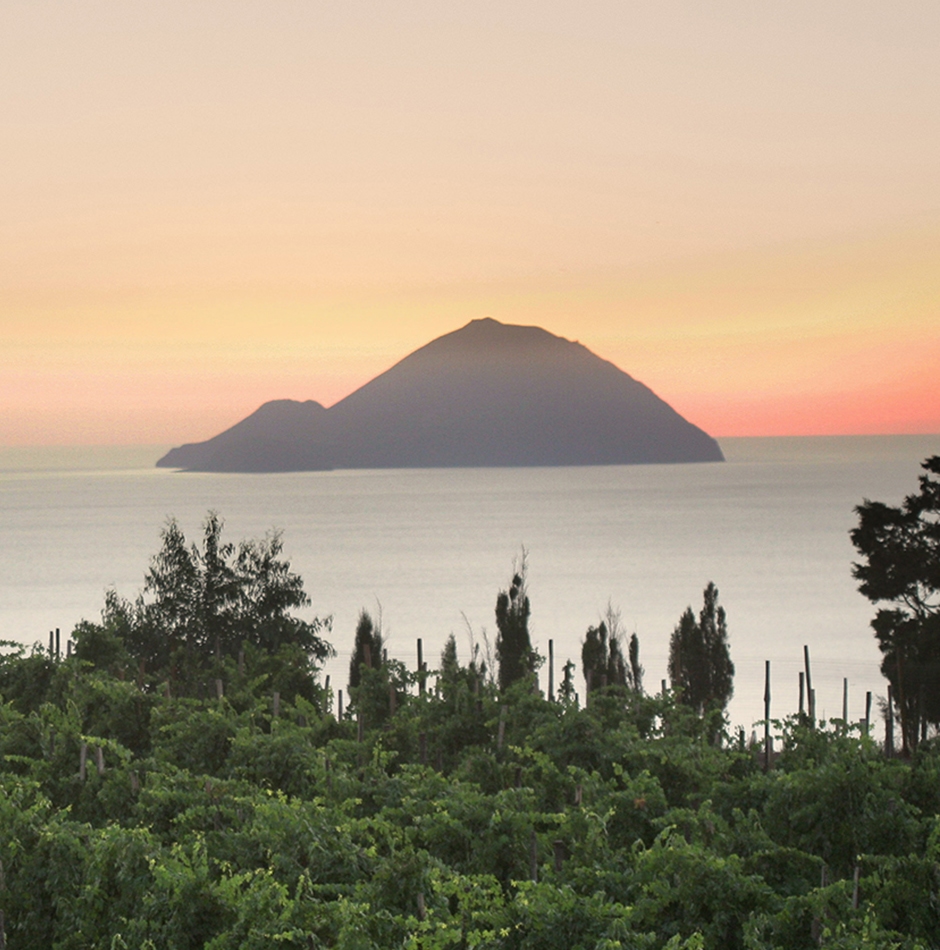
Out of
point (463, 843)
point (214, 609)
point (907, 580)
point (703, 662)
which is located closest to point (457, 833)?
point (463, 843)

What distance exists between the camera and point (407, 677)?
88.7 feet

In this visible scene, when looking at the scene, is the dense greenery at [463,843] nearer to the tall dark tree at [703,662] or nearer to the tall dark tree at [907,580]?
the tall dark tree at [907,580]

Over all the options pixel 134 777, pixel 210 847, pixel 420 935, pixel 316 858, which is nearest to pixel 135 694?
pixel 134 777

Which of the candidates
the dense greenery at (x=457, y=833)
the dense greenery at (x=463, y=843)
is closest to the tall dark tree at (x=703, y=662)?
the dense greenery at (x=457, y=833)

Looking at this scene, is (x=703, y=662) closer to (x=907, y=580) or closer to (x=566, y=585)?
(x=907, y=580)

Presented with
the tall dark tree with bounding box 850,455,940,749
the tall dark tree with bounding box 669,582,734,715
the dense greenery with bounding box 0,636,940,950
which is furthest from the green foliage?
the dense greenery with bounding box 0,636,940,950

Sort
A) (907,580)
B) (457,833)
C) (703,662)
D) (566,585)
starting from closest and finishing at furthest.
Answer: (457,833) → (907,580) → (703,662) → (566,585)

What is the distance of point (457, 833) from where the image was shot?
15.4 m

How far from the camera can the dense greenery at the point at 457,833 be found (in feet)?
40.3

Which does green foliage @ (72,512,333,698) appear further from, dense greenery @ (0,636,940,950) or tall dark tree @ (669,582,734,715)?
dense greenery @ (0,636,940,950)

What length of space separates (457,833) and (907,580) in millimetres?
27298

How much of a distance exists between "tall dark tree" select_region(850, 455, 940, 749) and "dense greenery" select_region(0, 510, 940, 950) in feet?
54.2

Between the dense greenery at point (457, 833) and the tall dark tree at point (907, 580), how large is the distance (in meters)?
16.5

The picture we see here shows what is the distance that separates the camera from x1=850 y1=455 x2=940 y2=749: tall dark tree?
3747 cm
